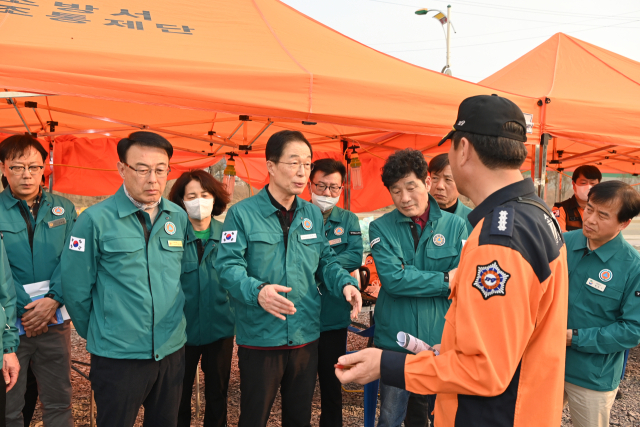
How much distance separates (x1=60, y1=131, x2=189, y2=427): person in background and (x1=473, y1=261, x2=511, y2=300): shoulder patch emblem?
1622 millimetres

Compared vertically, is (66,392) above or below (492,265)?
below

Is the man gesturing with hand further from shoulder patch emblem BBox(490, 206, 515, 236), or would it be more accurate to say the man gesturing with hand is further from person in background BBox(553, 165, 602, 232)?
person in background BBox(553, 165, 602, 232)

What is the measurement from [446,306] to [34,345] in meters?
2.53

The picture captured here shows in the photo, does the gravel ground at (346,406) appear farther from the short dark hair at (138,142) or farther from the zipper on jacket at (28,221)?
the short dark hair at (138,142)

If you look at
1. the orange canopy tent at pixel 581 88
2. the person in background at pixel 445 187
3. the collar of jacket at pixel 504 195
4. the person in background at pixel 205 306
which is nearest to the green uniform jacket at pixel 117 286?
the person in background at pixel 205 306

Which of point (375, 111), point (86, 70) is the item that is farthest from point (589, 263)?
point (86, 70)

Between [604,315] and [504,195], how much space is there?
1687 mm

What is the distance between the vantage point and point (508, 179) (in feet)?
4.00

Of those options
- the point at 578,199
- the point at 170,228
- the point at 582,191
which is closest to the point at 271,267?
the point at 170,228

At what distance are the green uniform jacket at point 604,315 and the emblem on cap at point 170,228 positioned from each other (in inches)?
89.4

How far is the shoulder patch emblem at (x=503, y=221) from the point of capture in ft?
3.56

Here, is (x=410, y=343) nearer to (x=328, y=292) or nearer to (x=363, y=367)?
(x=363, y=367)

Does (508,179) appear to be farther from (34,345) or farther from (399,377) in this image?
(34,345)

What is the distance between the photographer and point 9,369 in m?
1.99
